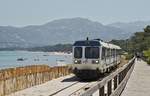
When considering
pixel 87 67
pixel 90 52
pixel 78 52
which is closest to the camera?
pixel 87 67

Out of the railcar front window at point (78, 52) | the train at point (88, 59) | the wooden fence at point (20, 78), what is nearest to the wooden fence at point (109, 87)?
the wooden fence at point (20, 78)

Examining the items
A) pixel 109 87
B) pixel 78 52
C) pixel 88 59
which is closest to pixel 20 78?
pixel 78 52

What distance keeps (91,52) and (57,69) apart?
9648 mm

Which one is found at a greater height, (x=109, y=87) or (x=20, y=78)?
(x=109, y=87)

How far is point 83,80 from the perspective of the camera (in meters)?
35.3

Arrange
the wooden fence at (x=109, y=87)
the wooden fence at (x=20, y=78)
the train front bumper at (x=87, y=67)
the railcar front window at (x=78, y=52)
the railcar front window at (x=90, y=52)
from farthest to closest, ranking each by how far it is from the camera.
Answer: the railcar front window at (x=78, y=52) < the railcar front window at (x=90, y=52) < the train front bumper at (x=87, y=67) < the wooden fence at (x=20, y=78) < the wooden fence at (x=109, y=87)

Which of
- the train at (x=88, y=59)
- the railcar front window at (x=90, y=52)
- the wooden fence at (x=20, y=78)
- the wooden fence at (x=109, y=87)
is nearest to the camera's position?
the wooden fence at (x=109, y=87)

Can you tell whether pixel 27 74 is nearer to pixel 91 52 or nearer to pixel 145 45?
pixel 91 52

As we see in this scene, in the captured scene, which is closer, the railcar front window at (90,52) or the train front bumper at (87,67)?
the train front bumper at (87,67)

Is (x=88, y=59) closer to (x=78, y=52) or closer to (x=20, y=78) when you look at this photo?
(x=78, y=52)

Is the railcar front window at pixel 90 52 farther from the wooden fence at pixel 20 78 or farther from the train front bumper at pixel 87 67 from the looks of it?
the wooden fence at pixel 20 78

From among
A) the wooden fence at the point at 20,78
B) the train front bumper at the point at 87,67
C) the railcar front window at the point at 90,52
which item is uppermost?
the railcar front window at the point at 90,52

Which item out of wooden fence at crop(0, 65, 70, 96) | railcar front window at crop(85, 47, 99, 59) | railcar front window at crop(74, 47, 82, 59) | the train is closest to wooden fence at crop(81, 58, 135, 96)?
wooden fence at crop(0, 65, 70, 96)

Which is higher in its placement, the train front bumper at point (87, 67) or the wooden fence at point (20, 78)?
the train front bumper at point (87, 67)
